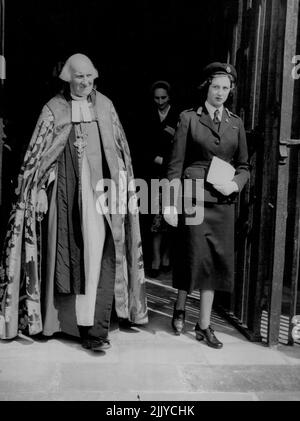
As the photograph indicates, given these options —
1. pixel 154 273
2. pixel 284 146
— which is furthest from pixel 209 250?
pixel 154 273

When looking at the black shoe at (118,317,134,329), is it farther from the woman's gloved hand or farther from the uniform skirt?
the woman's gloved hand

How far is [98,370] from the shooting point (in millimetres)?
4402

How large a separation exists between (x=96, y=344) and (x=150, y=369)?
21.1 inches

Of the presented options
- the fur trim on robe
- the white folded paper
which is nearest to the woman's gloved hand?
the white folded paper

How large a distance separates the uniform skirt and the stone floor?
493 mm

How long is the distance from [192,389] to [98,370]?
26.2 inches

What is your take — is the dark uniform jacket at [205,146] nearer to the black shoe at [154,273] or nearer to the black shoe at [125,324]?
the black shoe at [125,324]

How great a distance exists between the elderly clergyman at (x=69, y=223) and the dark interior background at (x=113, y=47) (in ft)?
11.2

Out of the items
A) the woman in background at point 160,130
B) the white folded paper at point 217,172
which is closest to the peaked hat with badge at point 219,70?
the white folded paper at point 217,172

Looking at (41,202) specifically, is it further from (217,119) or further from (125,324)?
(217,119)

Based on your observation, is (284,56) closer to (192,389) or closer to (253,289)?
(253,289)

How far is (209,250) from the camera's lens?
A: 493cm

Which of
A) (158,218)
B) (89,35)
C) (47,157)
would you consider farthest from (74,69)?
(89,35)

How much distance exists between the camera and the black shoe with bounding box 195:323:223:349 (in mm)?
4965
